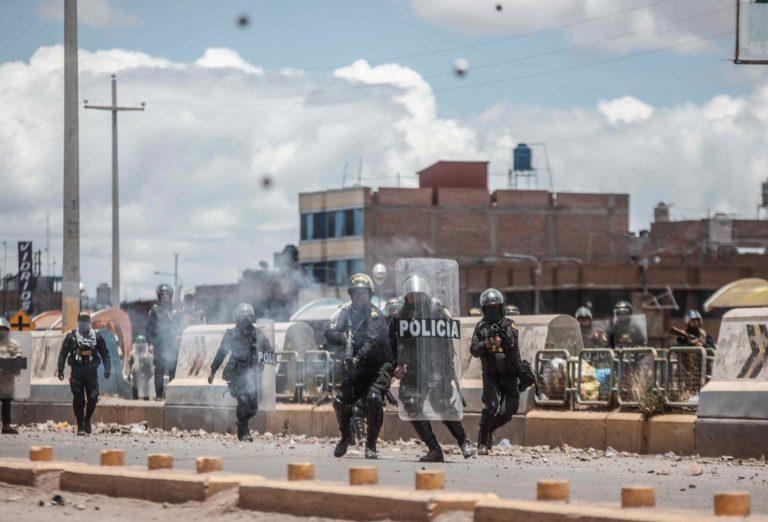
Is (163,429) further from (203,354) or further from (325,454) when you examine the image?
(325,454)

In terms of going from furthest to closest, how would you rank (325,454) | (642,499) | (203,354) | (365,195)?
1. (365,195)
2. (203,354)
3. (325,454)
4. (642,499)

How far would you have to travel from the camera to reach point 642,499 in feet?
24.6

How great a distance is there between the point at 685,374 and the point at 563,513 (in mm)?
8470

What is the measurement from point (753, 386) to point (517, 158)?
257 ft

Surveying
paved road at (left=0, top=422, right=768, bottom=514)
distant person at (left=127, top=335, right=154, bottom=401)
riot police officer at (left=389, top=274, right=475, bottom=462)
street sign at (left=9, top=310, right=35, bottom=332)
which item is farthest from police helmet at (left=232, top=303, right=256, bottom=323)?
street sign at (left=9, top=310, right=35, bottom=332)

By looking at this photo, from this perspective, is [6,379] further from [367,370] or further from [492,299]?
[492,299]

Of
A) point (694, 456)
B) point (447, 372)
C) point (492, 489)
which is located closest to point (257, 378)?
point (447, 372)

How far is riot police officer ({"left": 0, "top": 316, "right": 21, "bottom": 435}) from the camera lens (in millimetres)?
20156

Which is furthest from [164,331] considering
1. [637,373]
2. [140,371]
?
[637,373]

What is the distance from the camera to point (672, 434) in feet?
48.7

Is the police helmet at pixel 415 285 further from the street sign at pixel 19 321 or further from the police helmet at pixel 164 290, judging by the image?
the street sign at pixel 19 321

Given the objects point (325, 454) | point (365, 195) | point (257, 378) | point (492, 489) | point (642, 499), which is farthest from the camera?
point (365, 195)

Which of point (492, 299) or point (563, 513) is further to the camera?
point (492, 299)

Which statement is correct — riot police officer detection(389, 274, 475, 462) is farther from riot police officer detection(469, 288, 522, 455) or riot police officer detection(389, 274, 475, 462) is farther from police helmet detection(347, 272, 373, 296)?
riot police officer detection(469, 288, 522, 455)
